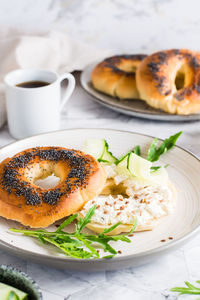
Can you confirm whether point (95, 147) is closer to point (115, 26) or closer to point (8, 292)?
point (8, 292)

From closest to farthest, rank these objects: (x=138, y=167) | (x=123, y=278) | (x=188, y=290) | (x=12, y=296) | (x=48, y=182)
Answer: (x=12, y=296), (x=188, y=290), (x=123, y=278), (x=138, y=167), (x=48, y=182)

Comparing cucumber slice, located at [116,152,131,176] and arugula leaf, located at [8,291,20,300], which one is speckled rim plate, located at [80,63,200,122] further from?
arugula leaf, located at [8,291,20,300]

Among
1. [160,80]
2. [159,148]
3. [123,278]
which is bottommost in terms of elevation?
[123,278]

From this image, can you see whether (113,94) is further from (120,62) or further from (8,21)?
(8,21)

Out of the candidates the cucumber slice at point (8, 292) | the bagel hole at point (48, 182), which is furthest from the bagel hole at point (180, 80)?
the cucumber slice at point (8, 292)

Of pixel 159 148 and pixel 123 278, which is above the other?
pixel 159 148

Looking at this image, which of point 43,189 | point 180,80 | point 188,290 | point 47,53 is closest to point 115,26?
point 47,53

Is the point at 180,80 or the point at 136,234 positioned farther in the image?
the point at 180,80
